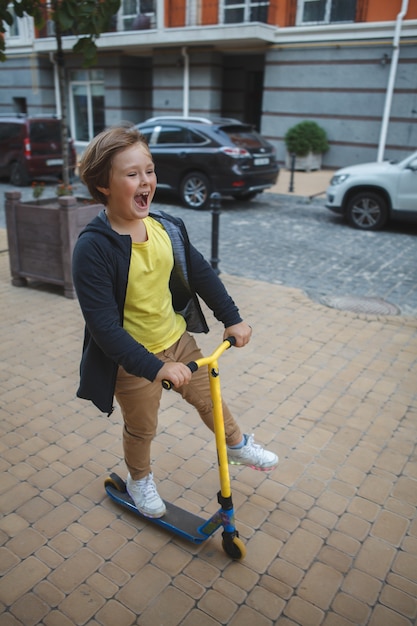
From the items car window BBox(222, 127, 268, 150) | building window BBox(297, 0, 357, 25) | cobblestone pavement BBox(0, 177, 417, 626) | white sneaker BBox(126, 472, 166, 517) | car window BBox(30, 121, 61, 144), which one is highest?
building window BBox(297, 0, 357, 25)

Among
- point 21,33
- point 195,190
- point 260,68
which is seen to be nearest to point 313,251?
point 195,190

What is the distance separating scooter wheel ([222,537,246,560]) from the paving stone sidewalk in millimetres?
46

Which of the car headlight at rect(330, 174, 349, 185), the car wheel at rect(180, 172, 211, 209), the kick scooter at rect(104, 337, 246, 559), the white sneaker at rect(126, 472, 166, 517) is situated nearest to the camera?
the kick scooter at rect(104, 337, 246, 559)

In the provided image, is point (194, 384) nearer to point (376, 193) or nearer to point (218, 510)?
point (218, 510)

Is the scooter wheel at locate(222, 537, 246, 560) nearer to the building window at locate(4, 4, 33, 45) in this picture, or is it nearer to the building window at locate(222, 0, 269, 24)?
the building window at locate(222, 0, 269, 24)

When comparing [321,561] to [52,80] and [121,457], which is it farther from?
[52,80]

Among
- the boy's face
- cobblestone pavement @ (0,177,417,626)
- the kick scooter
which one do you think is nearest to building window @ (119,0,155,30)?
cobblestone pavement @ (0,177,417,626)

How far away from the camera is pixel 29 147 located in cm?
1387

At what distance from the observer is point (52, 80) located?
23469mm

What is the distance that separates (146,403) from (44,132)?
1326 cm

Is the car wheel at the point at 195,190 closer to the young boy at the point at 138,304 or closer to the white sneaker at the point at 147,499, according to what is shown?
the young boy at the point at 138,304

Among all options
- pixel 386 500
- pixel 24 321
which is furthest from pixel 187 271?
pixel 24 321

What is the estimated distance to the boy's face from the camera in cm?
224

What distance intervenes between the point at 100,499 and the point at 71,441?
62 centimetres
